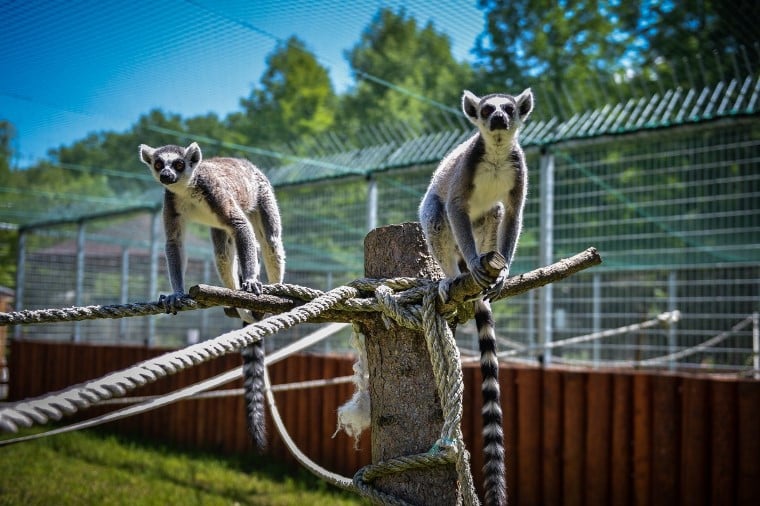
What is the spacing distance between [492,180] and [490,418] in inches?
44.6

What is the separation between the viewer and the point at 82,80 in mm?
5805

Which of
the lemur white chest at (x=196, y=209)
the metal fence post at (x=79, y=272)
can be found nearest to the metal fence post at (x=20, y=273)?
the metal fence post at (x=79, y=272)

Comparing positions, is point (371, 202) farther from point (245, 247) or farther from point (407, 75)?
point (407, 75)

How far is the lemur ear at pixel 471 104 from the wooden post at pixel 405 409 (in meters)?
1.23

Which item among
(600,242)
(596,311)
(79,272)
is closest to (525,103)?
(600,242)

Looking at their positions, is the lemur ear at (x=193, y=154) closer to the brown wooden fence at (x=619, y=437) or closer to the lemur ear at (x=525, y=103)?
the lemur ear at (x=525, y=103)

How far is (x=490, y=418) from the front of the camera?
77.2 inches

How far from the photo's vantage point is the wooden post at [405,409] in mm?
1772

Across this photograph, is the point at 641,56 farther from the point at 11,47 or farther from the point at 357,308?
the point at 357,308

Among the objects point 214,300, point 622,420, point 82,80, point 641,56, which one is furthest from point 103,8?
point 641,56

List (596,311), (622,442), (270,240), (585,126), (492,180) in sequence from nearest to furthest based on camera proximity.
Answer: (492,180), (270,240), (622,442), (585,126), (596,311)

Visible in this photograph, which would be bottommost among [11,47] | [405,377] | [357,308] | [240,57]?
[405,377]

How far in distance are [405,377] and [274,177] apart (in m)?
5.51

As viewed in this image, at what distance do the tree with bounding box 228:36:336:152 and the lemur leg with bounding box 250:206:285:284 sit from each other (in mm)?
5309
